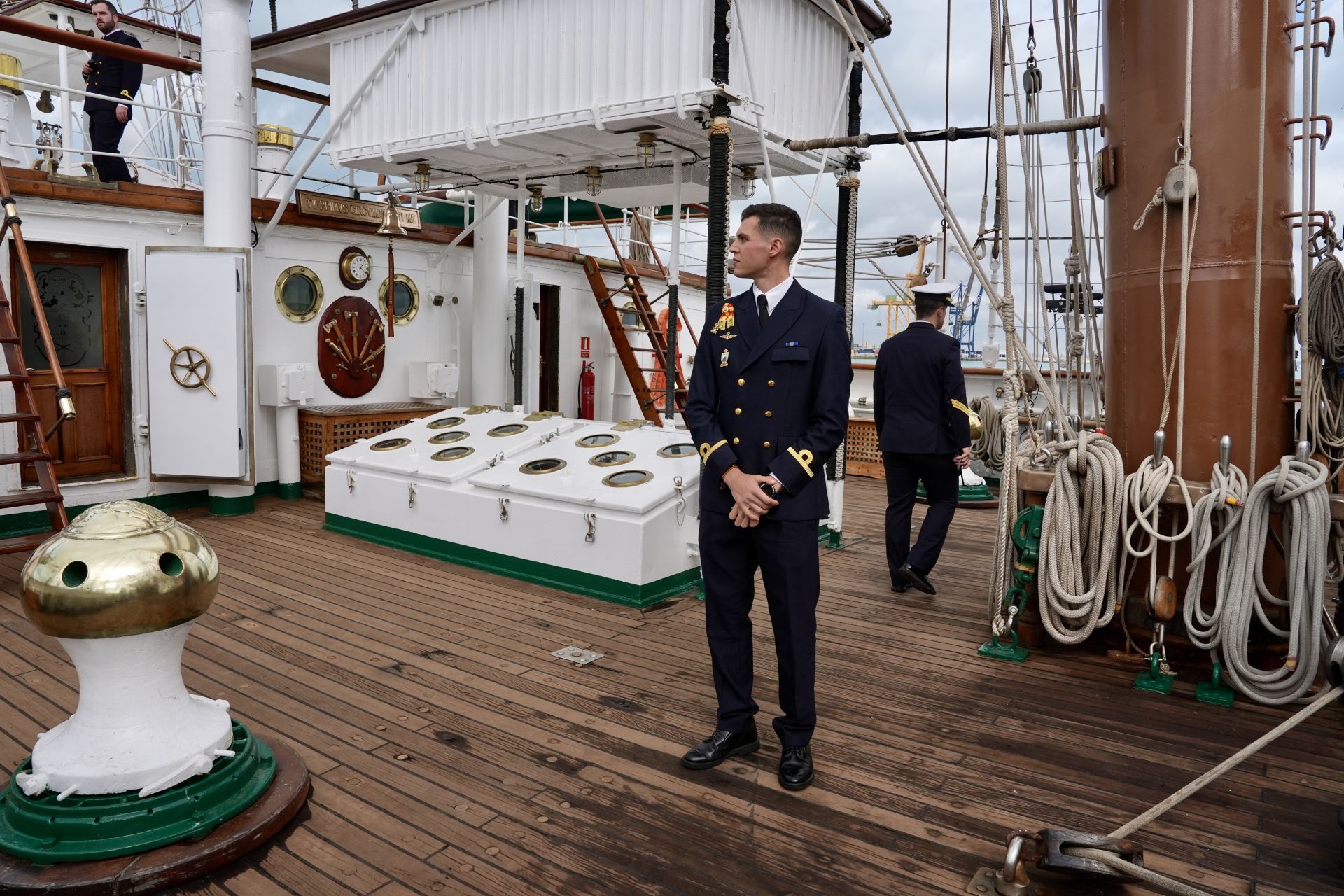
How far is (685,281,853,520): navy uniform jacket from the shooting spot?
277cm

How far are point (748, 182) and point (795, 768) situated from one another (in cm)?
491

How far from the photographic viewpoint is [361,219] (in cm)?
824

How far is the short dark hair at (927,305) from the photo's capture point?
→ 17.4 ft

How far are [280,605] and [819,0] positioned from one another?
4932 mm

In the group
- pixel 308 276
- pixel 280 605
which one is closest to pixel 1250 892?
pixel 280 605

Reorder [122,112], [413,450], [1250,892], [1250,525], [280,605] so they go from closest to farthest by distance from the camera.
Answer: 1. [1250,892]
2. [1250,525]
3. [280,605]
4. [413,450]
5. [122,112]

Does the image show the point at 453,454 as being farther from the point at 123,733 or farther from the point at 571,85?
the point at 123,733

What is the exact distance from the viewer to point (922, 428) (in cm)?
507

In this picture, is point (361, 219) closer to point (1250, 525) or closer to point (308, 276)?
point (308, 276)

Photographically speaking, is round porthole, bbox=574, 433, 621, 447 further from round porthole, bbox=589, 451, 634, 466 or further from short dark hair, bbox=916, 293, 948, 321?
short dark hair, bbox=916, 293, 948, 321

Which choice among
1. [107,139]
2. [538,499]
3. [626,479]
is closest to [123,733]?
[538,499]

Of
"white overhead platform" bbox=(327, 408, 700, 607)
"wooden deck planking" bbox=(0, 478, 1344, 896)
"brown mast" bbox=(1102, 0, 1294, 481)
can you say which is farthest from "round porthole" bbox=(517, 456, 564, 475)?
"brown mast" bbox=(1102, 0, 1294, 481)

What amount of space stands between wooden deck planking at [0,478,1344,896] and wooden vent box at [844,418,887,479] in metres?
5.30

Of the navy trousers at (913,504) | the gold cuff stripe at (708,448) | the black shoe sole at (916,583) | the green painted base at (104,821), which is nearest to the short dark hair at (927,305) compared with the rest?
the navy trousers at (913,504)
